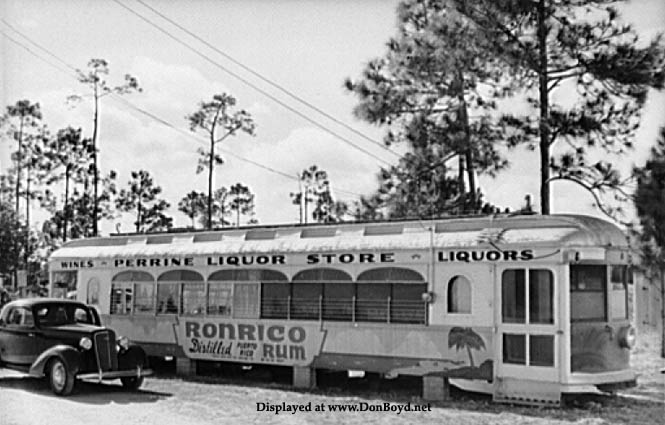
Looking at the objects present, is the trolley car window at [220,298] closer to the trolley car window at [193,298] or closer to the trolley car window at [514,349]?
the trolley car window at [193,298]

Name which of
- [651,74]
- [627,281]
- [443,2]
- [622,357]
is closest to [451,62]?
[443,2]

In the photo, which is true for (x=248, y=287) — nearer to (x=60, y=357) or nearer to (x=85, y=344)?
(x=85, y=344)

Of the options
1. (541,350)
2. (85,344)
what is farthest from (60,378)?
(541,350)

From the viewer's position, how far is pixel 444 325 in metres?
12.6

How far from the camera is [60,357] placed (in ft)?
42.7

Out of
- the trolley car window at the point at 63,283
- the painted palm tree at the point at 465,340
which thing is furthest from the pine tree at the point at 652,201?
the trolley car window at the point at 63,283

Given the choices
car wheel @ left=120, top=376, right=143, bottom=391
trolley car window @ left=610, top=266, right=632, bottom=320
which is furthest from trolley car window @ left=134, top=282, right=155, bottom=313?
trolley car window @ left=610, top=266, right=632, bottom=320

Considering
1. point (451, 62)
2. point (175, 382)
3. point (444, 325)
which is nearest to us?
point (444, 325)

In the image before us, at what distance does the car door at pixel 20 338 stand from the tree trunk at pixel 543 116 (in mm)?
9534

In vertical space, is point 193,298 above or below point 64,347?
above

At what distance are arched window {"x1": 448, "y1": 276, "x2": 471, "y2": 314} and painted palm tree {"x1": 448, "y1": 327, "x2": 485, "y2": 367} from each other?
0.30 meters

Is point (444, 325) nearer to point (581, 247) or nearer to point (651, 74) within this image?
point (581, 247)

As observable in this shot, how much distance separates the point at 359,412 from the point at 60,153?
22.4 m

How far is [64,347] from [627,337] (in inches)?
346
